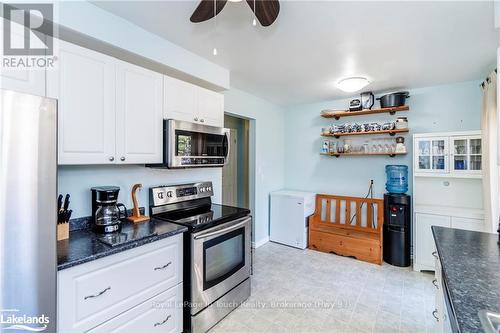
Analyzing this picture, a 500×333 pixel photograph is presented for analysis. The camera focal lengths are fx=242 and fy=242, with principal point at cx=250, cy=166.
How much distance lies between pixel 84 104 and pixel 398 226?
3.68 m

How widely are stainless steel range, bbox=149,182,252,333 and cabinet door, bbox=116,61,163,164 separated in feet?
1.45

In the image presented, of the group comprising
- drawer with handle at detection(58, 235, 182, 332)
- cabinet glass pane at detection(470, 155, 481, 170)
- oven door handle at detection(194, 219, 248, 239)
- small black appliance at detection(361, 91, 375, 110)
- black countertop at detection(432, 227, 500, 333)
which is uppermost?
small black appliance at detection(361, 91, 375, 110)

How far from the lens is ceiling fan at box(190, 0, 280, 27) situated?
1.34 meters

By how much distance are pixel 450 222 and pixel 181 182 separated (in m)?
3.18

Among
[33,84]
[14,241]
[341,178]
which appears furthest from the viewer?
[341,178]

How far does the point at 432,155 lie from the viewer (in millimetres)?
3119

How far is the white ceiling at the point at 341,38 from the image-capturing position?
1.66 meters

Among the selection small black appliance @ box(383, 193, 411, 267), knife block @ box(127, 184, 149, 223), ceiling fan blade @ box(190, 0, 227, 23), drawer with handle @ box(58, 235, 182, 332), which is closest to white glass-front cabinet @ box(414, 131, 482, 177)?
small black appliance @ box(383, 193, 411, 267)

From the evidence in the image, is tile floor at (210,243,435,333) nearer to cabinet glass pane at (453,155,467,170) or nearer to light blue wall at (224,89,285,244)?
light blue wall at (224,89,285,244)

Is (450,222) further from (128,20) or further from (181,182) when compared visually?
(128,20)

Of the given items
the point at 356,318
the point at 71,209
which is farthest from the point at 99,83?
the point at 356,318

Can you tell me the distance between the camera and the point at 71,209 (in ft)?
5.74

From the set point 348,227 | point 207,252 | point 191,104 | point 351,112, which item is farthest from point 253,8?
point 348,227

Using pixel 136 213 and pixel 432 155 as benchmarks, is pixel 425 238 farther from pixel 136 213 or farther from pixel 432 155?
pixel 136 213
